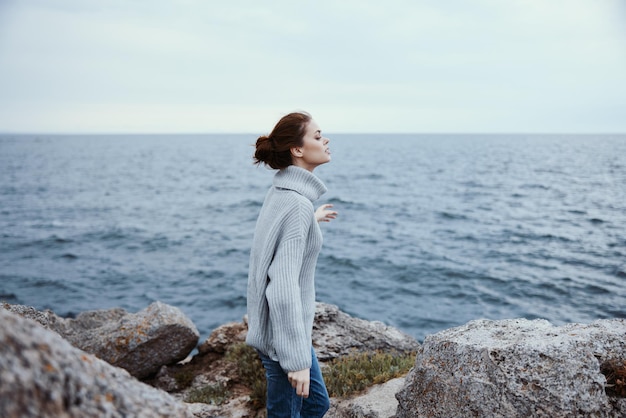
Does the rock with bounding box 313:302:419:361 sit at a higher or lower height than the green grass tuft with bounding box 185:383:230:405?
higher

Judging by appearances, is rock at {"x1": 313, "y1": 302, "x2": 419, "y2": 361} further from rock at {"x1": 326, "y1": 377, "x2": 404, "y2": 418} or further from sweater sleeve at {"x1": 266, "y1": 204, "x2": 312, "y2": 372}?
sweater sleeve at {"x1": 266, "y1": 204, "x2": 312, "y2": 372}

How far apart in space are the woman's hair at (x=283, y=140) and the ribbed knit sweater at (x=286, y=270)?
4.2 inches

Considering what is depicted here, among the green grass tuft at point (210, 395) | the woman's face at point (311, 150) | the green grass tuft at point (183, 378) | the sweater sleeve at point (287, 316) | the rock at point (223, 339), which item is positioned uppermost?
the woman's face at point (311, 150)

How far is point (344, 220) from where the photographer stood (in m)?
30.7

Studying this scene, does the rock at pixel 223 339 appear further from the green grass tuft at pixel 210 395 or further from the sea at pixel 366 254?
the sea at pixel 366 254

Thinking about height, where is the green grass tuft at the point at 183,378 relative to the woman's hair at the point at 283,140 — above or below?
below

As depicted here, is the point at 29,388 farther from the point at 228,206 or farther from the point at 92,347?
the point at 228,206

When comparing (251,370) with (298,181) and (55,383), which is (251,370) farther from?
(55,383)

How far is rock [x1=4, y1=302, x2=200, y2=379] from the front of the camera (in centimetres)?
759

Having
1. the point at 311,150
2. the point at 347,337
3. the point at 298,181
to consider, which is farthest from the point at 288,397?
the point at 347,337

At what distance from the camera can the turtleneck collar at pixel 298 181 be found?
339 centimetres

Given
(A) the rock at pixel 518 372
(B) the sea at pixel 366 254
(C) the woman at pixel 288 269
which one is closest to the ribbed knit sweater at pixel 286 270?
(C) the woman at pixel 288 269

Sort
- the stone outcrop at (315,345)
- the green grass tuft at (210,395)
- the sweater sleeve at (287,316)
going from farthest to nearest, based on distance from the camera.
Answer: the stone outcrop at (315,345) < the green grass tuft at (210,395) < the sweater sleeve at (287,316)

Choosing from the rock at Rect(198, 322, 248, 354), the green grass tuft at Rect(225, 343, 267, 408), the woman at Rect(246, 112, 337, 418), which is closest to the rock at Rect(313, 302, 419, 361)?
the green grass tuft at Rect(225, 343, 267, 408)
